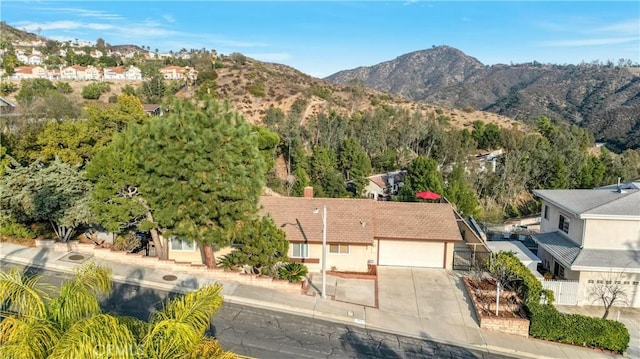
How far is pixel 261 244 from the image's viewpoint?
66.5ft

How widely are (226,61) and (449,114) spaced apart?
2147 inches

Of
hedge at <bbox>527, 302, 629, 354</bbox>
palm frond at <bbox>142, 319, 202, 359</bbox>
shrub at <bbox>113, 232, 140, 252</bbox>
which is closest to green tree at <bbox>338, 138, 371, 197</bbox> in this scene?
shrub at <bbox>113, 232, 140, 252</bbox>

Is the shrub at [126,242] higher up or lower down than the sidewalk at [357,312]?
higher up

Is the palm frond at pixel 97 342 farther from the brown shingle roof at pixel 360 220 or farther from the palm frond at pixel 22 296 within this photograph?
the brown shingle roof at pixel 360 220

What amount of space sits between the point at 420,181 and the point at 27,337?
3516 centimetres

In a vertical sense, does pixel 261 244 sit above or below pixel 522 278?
above

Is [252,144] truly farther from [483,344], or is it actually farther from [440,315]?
[483,344]

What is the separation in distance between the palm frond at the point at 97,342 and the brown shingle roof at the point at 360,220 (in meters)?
17.1

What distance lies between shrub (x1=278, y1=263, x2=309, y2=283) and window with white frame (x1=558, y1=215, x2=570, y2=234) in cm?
1463

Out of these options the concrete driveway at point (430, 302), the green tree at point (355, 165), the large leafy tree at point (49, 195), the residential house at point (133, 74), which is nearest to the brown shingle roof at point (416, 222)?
the concrete driveway at point (430, 302)

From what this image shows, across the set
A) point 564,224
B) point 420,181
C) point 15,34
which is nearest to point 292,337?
point 564,224

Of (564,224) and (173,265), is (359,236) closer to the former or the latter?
(173,265)

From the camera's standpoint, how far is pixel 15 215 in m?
23.5

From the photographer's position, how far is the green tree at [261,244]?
2030 cm
